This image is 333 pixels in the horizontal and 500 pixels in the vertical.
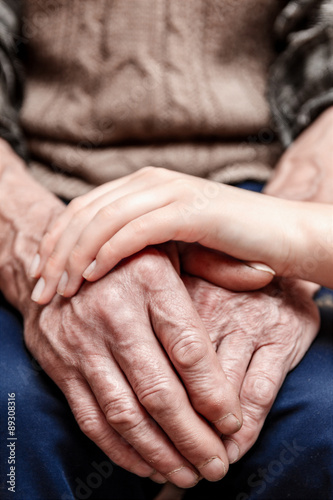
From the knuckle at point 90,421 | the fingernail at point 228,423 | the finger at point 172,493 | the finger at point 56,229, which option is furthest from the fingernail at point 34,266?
the finger at point 172,493

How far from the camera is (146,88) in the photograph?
3.01ft

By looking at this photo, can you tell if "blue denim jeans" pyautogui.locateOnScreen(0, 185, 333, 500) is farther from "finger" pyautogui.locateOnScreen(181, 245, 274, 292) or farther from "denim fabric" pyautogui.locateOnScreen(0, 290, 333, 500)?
"finger" pyautogui.locateOnScreen(181, 245, 274, 292)

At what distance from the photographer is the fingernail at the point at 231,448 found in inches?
24.4

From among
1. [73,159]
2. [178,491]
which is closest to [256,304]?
[178,491]

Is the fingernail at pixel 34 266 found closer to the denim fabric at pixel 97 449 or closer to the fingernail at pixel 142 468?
the denim fabric at pixel 97 449

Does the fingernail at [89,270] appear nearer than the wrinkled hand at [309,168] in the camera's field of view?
Yes

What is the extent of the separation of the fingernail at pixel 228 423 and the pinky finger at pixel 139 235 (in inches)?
9.5

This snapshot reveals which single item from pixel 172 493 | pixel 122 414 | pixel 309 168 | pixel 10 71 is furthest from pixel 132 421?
pixel 10 71

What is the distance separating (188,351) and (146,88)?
56cm

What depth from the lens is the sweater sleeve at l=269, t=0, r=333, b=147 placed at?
37.9 inches

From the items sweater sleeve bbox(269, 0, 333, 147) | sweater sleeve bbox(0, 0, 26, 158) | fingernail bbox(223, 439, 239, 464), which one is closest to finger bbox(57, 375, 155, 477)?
fingernail bbox(223, 439, 239, 464)

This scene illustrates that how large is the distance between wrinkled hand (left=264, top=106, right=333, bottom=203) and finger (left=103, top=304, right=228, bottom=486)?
0.44m

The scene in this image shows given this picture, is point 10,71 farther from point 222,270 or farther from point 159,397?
point 159,397

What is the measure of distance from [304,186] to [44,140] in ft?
1.78
